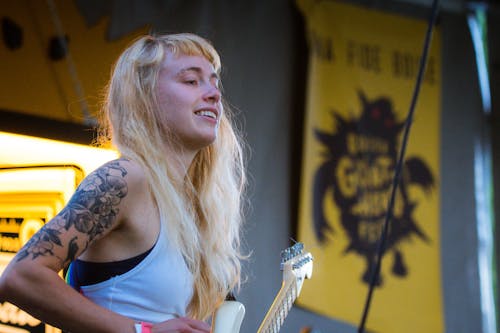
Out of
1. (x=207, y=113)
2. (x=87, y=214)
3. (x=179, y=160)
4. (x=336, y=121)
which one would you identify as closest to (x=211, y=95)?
(x=207, y=113)

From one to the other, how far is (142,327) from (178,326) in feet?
0.26

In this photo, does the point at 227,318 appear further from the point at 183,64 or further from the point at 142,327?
the point at 183,64

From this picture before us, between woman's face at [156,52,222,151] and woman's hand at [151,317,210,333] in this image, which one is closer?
woman's hand at [151,317,210,333]

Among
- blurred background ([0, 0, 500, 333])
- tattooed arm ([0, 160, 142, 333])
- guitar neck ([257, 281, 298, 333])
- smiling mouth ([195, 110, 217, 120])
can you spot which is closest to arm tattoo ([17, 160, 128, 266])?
tattooed arm ([0, 160, 142, 333])

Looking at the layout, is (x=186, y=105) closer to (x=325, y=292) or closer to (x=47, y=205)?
(x=47, y=205)

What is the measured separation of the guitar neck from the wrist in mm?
383

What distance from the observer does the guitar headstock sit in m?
2.02

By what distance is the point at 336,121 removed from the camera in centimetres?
459

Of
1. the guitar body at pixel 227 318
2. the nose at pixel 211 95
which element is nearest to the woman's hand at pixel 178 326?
the guitar body at pixel 227 318

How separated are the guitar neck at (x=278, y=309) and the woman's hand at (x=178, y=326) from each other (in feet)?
0.99

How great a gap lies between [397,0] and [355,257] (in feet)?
5.64

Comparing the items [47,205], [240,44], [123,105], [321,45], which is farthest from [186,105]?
[321,45]

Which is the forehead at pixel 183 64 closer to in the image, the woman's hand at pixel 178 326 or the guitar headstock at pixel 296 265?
the guitar headstock at pixel 296 265

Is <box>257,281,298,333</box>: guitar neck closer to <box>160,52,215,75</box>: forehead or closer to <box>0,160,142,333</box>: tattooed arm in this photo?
<box>0,160,142,333</box>: tattooed arm
